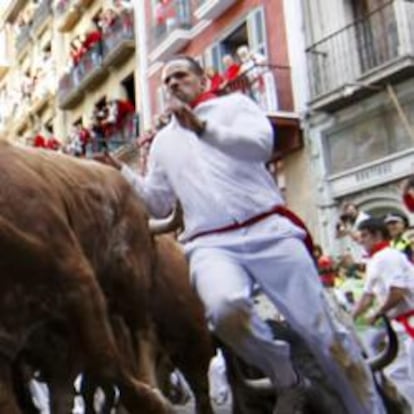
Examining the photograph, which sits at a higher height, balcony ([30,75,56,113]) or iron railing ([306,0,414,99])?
balcony ([30,75,56,113])

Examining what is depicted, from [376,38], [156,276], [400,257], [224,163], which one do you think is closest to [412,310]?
[400,257]

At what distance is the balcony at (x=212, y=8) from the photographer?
21016 millimetres

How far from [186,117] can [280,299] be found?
1.01 metres

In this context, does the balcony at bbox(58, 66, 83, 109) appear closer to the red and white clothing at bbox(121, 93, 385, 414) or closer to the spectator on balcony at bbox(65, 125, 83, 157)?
the spectator on balcony at bbox(65, 125, 83, 157)

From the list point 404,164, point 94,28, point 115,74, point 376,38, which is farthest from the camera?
point 94,28

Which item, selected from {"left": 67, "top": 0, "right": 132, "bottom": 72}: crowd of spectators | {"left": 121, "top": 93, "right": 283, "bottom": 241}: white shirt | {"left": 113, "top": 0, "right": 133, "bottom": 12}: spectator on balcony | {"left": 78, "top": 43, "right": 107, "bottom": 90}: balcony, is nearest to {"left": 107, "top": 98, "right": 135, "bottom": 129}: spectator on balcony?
{"left": 78, "top": 43, "right": 107, "bottom": 90}: balcony

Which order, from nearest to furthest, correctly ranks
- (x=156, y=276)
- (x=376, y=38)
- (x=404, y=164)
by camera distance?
1. (x=156, y=276)
2. (x=404, y=164)
3. (x=376, y=38)

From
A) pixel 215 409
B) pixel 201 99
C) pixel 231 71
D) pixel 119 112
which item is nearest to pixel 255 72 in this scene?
pixel 231 71

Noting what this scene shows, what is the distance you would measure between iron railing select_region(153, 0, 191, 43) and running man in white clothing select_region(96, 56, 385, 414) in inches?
728

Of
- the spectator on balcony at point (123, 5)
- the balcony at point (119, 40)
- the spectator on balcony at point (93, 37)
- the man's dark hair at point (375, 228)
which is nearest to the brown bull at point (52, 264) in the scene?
the man's dark hair at point (375, 228)

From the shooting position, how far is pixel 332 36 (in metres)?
17.9

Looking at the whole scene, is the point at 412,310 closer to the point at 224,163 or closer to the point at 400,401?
the point at 400,401

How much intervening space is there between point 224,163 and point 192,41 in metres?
18.6

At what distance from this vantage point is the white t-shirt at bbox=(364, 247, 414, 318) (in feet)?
21.5
